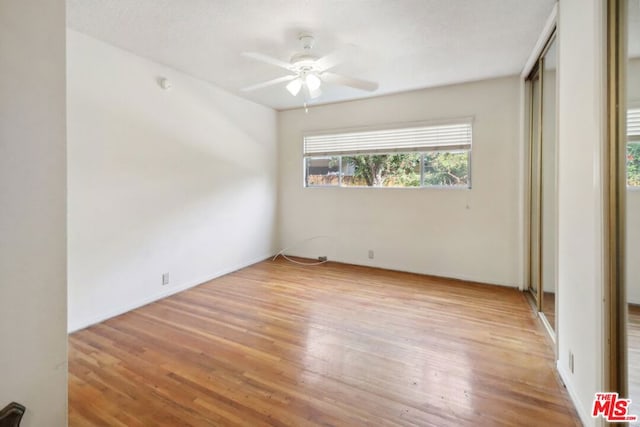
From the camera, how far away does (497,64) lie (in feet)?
10.9

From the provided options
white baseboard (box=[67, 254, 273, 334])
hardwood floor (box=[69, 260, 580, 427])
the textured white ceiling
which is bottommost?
hardwood floor (box=[69, 260, 580, 427])

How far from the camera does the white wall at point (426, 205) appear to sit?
380cm

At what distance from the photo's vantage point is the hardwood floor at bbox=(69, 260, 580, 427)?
1.71 metres

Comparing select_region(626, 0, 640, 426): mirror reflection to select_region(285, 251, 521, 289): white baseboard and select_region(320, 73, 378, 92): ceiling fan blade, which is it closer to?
select_region(320, 73, 378, 92): ceiling fan blade

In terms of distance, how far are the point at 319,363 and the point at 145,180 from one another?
8.34ft

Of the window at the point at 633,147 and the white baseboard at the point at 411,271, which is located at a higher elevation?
the window at the point at 633,147

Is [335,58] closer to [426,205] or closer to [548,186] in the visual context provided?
[426,205]

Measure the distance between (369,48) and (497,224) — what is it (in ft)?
8.58

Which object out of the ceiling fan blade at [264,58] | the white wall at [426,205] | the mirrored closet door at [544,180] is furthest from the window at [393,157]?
the ceiling fan blade at [264,58]

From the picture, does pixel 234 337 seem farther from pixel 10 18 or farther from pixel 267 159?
pixel 267 159

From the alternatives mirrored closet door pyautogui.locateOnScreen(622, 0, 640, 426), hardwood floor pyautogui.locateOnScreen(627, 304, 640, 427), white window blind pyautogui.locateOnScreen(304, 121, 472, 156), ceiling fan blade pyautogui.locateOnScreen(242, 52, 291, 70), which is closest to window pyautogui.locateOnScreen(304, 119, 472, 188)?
white window blind pyautogui.locateOnScreen(304, 121, 472, 156)

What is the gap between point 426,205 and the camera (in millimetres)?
4242

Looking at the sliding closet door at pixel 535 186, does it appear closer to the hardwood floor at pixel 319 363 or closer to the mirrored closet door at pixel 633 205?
the hardwood floor at pixel 319 363

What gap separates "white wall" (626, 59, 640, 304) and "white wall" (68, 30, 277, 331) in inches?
144
